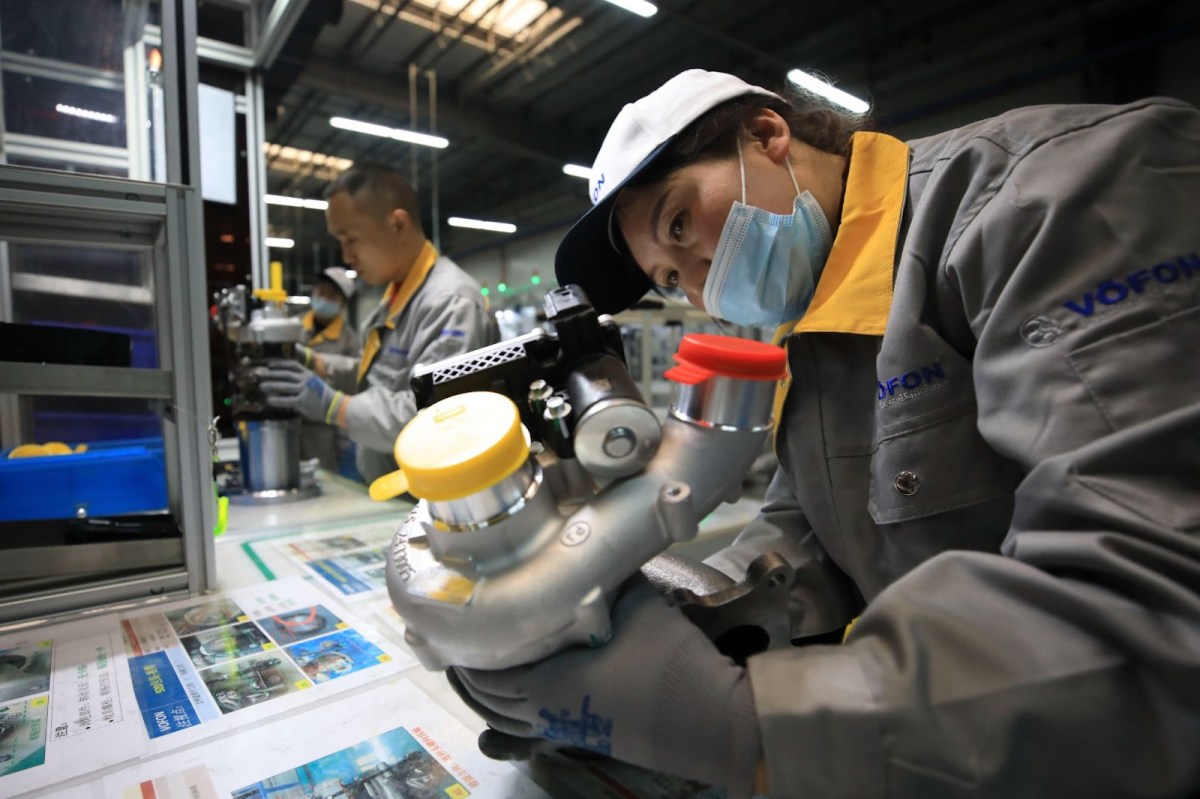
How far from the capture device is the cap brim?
91cm

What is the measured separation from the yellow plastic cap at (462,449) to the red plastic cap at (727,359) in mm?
141

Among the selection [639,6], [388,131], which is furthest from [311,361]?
[388,131]

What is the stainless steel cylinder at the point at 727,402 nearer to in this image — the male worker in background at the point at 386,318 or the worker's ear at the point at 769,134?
the worker's ear at the point at 769,134

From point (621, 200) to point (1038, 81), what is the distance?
17.1 ft

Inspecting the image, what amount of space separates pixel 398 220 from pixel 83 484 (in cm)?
120

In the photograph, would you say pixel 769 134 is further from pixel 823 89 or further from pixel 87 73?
pixel 87 73

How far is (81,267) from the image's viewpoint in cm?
158

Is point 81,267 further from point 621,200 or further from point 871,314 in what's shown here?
point 871,314

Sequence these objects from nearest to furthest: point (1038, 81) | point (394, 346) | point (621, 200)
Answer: point (621, 200) → point (394, 346) → point (1038, 81)

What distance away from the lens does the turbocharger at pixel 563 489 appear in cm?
44

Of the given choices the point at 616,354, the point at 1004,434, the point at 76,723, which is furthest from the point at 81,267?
the point at 1004,434

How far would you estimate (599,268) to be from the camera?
0.99m

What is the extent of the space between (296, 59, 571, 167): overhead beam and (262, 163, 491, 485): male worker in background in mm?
2961

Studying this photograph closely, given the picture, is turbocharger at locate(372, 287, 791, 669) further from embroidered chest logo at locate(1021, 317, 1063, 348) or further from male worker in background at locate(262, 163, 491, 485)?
male worker in background at locate(262, 163, 491, 485)
